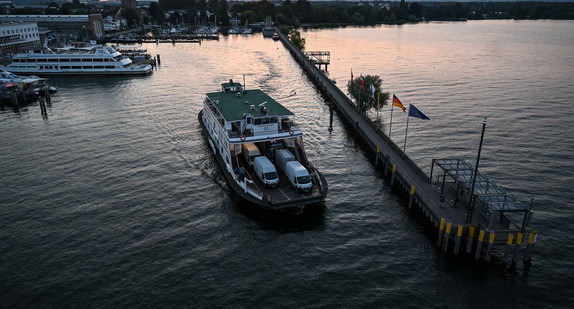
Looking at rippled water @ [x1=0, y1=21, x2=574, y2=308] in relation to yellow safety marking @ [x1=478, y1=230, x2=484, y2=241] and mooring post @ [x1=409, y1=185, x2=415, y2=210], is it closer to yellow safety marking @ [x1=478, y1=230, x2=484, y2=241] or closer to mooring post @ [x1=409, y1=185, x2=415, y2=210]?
mooring post @ [x1=409, y1=185, x2=415, y2=210]

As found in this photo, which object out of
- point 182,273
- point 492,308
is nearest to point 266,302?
point 182,273

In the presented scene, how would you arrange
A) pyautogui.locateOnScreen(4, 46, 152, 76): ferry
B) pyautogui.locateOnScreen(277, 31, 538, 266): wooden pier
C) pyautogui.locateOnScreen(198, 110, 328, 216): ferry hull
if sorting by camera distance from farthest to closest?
pyautogui.locateOnScreen(4, 46, 152, 76): ferry < pyautogui.locateOnScreen(198, 110, 328, 216): ferry hull < pyautogui.locateOnScreen(277, 31, 538, 266): wooden pier

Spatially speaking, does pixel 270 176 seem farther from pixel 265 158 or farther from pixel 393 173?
pixel 393 173

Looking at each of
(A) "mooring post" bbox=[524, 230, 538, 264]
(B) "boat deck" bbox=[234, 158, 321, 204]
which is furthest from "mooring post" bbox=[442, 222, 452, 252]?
(B) "boat deck" bbox=[234, 158, 321, 204]

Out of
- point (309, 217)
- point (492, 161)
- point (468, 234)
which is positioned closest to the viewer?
point (468, 234)

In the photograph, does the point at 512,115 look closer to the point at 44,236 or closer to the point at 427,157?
the point at 427,157

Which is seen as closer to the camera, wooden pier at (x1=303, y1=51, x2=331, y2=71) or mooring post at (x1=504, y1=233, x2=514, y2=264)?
mooring post at (x1=504, y1=233, x2=514, y2=264)
